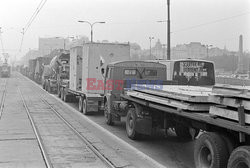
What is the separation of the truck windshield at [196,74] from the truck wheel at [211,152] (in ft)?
29.0

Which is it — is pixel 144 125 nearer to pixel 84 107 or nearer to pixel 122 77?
pixel 122 77

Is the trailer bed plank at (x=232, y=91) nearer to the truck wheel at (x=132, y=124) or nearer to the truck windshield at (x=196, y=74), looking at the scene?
the truck wheel at (x=132, y=124)

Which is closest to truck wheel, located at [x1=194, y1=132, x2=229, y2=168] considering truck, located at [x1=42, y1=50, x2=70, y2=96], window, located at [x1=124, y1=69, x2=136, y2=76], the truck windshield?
window, located at [x1=124, y1=69, x2=136, y2=76]

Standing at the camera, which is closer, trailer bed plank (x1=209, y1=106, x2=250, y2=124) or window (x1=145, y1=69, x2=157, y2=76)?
trailer bed plank (x1=209, y1=106, x2=250, y2=124)

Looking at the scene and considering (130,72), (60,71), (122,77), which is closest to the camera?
(122,77)

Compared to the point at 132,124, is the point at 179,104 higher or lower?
higher

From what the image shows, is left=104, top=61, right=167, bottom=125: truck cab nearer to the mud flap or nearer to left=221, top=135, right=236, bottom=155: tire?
the mud flap

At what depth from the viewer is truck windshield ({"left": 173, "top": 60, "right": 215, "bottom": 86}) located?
15328 mm

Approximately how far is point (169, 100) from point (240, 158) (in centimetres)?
247

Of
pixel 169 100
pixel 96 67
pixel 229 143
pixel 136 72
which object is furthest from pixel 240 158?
pixel 96 67

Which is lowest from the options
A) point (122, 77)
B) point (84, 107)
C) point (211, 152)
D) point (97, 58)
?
point (84, 107)

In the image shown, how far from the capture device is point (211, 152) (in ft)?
20.0

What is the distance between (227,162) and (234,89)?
4.38 ft

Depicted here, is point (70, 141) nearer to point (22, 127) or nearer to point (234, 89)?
point (22, 127)
